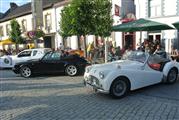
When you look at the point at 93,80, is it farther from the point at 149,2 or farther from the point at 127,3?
the point at 127,3

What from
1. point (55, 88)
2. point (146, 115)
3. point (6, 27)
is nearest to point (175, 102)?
point (146, 115)

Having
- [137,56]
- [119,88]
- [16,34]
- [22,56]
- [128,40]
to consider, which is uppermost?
[16,34]

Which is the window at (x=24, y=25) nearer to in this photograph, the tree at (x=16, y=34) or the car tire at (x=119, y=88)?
the tree at (x=16, y=34)

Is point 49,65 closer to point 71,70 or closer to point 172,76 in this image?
point 71,70

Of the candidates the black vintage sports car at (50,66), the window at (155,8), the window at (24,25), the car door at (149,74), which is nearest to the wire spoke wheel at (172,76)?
the car door at (149,74)

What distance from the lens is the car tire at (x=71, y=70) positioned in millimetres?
13078

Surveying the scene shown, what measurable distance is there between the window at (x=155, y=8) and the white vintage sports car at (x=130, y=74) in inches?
444

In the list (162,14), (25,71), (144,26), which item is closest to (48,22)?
(162,14)

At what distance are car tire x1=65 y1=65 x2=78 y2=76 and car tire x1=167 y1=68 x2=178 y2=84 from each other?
16.3ft

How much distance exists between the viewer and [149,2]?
20.8 m

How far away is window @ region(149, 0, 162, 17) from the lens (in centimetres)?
2003

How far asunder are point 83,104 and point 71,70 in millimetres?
5702

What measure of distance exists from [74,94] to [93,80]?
3.13 ft

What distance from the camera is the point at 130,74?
812 cm
